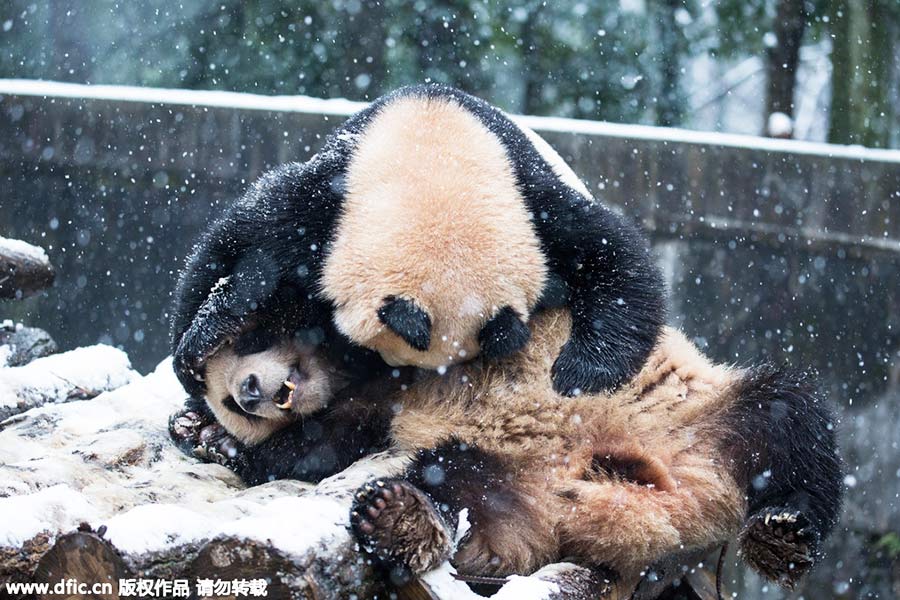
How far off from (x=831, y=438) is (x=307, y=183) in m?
1.66

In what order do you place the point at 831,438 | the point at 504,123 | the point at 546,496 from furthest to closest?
the point at 504,123 < the point at 831,438 < the point at 546,496

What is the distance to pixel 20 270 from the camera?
3736 millimetres

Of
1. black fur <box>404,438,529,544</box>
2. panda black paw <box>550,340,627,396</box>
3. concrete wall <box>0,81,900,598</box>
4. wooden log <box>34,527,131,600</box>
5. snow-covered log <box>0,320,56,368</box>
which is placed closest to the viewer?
wooden log <box>34,527,131,600</box>

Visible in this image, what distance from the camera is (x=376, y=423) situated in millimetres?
2994

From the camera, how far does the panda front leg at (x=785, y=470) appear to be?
2.48 m

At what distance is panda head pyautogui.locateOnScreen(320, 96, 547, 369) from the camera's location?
8.34ft

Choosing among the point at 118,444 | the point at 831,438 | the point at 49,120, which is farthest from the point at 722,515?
the point at 49,120

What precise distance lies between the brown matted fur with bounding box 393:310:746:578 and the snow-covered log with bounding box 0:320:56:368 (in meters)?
2.05

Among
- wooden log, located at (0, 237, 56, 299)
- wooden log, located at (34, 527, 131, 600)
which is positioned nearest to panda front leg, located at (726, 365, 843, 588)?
wooden log, located at (34, 527, 131, 600)

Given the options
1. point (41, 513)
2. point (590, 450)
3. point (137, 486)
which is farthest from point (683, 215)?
point (41, 513)

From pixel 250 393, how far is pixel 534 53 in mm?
5101

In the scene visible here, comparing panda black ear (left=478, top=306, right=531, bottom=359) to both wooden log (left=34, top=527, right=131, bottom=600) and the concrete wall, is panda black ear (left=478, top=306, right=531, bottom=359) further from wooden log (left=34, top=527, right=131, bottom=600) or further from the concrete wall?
the concrete wall

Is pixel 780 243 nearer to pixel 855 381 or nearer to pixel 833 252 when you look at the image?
pixel 833 252

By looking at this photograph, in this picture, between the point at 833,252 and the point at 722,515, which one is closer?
the point at 722,515
